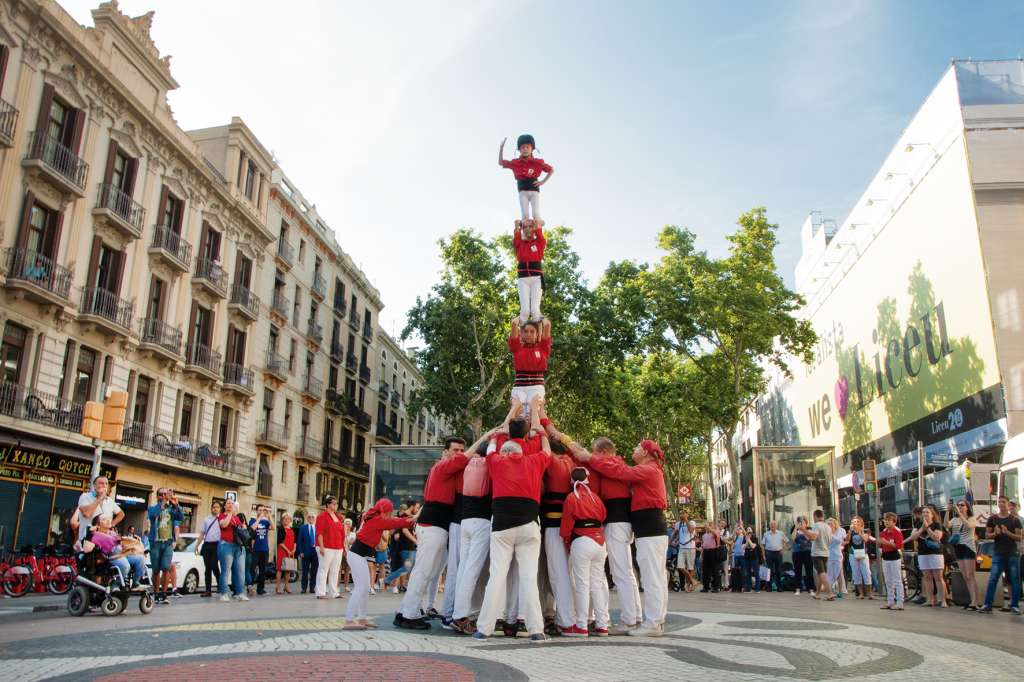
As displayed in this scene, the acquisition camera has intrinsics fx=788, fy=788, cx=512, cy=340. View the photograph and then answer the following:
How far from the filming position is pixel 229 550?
50.4ft

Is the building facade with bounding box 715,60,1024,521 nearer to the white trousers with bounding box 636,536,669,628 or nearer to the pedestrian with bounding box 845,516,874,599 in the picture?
the pedestrian with bounding box 845,516,874,599

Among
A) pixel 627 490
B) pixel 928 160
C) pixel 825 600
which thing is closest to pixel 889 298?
pixel 928 160

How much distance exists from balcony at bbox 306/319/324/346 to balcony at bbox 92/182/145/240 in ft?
49.3

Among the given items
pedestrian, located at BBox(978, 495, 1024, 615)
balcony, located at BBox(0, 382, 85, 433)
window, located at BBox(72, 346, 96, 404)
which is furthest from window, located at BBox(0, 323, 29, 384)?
pedestrian, located at BBox(978, 495, 1024, 615)

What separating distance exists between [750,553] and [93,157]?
77.8 ft

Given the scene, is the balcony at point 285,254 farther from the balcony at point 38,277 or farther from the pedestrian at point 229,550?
the pedestrian at point 229,550

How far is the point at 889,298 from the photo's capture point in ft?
112

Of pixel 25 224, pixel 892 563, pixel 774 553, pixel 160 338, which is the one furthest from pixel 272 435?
pixel 892 563

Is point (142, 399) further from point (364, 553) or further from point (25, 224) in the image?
point (364, 553)

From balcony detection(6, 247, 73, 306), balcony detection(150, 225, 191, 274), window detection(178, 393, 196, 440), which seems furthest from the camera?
window detection(178, 393, 196, 440)

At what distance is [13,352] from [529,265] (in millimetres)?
18042

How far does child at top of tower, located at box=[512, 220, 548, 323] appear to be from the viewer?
12.3 meters

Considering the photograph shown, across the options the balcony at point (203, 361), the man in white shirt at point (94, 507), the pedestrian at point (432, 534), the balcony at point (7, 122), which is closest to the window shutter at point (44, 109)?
the balcony at point (7, 122)

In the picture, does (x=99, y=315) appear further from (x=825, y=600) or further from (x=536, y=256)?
(x=825, y=600)
